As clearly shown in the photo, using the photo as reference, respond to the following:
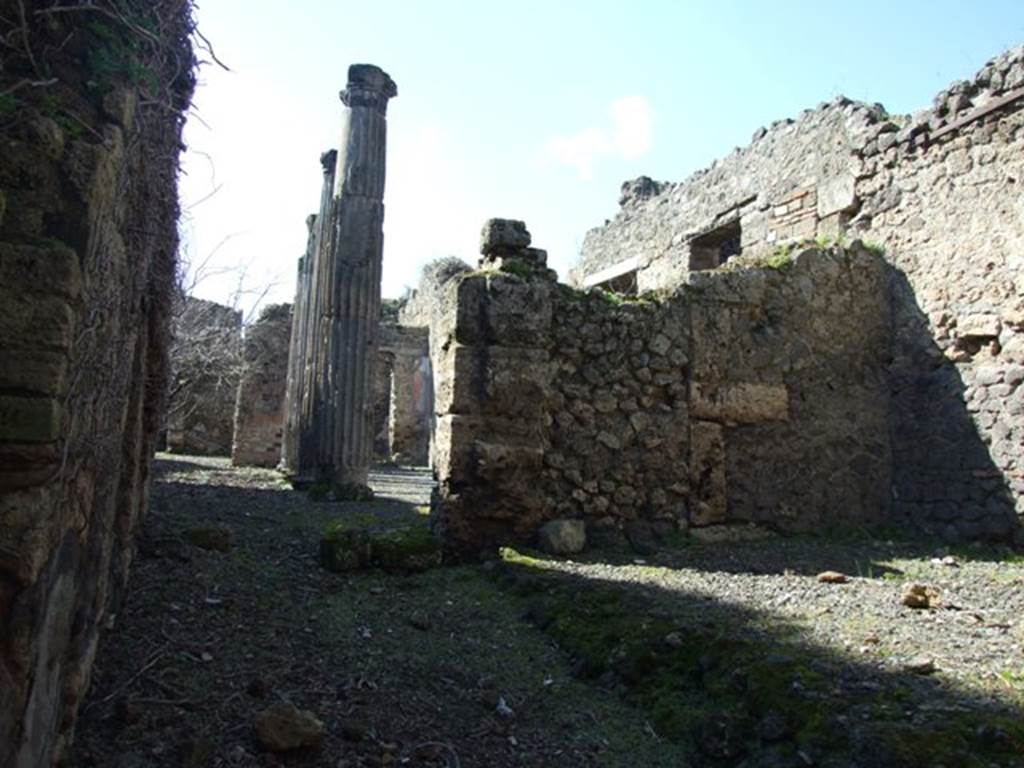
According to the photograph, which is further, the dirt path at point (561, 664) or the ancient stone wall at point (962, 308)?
the ancient stone wall at point (962, 308)

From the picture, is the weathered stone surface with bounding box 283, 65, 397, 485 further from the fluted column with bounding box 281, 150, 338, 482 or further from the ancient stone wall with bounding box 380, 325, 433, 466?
the ancient stone wall with bounding box 380, 325, 433, 466

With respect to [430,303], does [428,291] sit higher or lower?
higher

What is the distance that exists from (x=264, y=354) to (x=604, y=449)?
12085 mm

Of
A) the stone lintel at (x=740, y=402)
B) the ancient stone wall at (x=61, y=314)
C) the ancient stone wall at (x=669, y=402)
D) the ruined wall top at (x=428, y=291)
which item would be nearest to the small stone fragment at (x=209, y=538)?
the ancient stone wall at (x=669, y=402)

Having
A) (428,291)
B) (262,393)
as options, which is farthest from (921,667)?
(428,291)

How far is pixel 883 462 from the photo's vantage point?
6.93 m

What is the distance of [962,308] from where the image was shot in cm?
664

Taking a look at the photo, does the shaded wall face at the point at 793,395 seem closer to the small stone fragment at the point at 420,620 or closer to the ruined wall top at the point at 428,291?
the small stone fragment at the point at 420,620

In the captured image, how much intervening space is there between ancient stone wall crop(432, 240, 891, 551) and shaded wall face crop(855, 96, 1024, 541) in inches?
10.3

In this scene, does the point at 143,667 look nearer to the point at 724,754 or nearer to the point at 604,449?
the point at 724,754

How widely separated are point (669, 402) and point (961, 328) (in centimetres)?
251

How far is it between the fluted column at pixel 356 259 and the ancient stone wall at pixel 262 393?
574 cm

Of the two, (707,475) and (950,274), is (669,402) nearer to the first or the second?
(707,475)

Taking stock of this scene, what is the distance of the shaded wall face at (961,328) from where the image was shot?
247 inches
